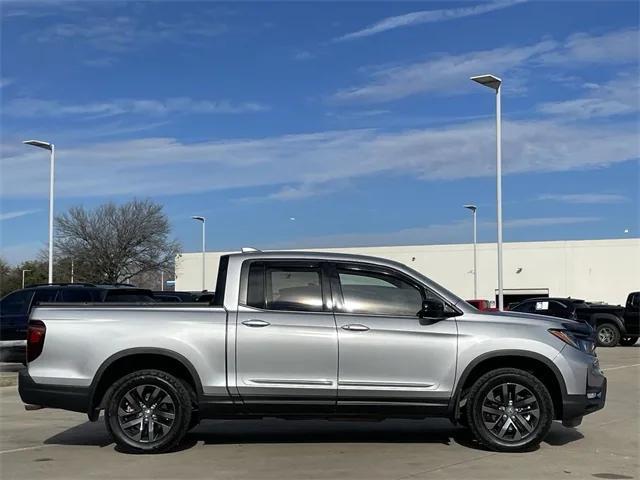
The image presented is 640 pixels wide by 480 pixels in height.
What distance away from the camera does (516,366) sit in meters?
7.70

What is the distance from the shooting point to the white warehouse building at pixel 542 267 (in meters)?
50.5

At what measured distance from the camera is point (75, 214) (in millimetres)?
53156

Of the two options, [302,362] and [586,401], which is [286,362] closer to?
[302,362]

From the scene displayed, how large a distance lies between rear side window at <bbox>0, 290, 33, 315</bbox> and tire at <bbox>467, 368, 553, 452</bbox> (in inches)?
430

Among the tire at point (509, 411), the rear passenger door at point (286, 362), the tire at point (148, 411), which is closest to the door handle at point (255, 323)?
the rear passenger door at point (286, 362)

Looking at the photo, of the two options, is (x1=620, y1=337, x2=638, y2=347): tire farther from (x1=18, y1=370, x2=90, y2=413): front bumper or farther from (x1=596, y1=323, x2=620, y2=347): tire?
(x1=18, y1=370, x2=90, y2=413): front bumper

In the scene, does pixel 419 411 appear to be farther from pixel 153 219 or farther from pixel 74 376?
pixel 153 219

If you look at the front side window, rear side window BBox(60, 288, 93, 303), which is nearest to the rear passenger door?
the front side window

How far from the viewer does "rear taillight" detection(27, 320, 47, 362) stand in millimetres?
7438

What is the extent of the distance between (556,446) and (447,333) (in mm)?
1774

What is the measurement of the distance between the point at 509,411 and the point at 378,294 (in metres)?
1.74

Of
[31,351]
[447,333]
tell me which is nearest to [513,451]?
[447,333]

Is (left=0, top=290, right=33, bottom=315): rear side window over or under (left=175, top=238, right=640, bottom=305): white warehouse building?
under

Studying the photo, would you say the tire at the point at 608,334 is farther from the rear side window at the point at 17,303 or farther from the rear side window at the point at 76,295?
the rear side window at the point at 17,303
